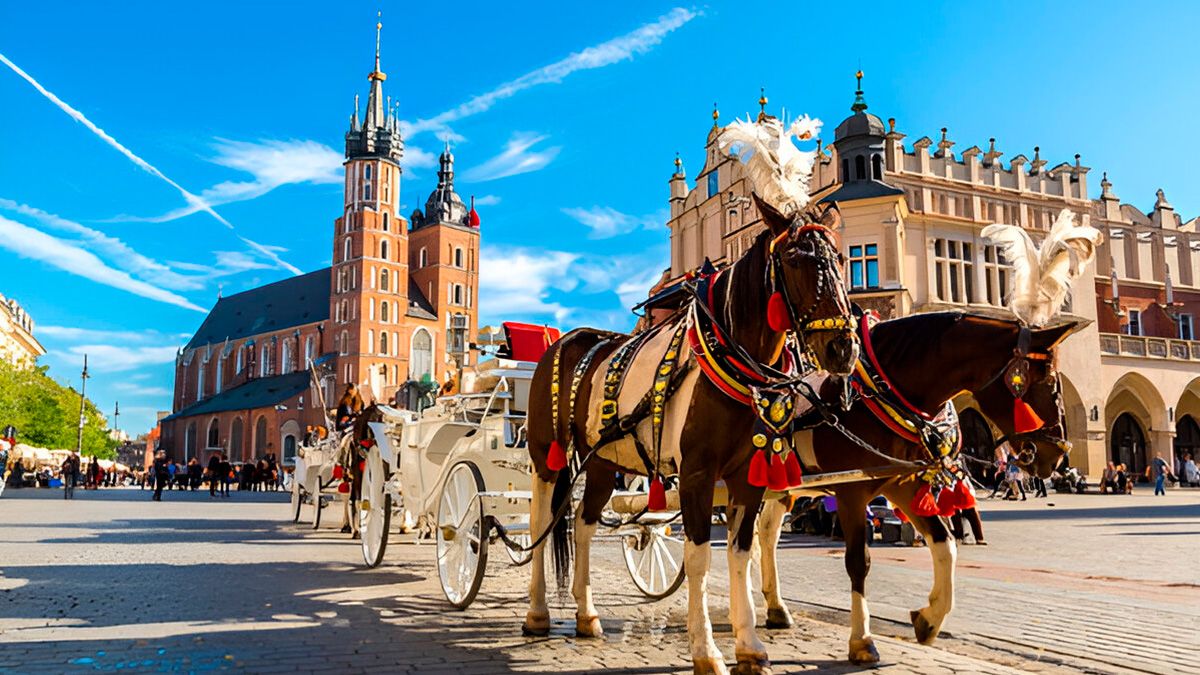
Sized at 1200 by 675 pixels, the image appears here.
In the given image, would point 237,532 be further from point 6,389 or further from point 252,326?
point 252,326

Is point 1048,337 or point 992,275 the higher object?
point 992,275

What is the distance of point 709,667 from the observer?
170 inches

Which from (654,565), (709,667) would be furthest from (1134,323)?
(709,667)

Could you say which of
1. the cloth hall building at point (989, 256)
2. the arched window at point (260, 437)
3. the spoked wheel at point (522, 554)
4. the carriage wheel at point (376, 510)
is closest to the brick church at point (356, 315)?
the arched window at point (260, 437)

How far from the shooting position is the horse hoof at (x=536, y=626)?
587cm

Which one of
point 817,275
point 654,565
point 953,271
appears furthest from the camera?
point 953,271

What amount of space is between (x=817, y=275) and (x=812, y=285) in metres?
0.05

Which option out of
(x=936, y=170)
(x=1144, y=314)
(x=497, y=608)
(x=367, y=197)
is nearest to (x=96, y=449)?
(x=367, y=197)

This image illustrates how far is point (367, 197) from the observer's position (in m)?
89.4

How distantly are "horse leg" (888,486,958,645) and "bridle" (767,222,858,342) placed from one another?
5.61 feet

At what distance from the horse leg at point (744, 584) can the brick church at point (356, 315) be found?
7687 centimetres

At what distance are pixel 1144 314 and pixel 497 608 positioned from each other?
43003 millimetres

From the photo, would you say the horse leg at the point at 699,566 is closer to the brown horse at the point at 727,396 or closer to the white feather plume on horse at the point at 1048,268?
the brown horse at the point at 727,396

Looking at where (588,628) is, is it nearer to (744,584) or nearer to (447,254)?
(744,584)
